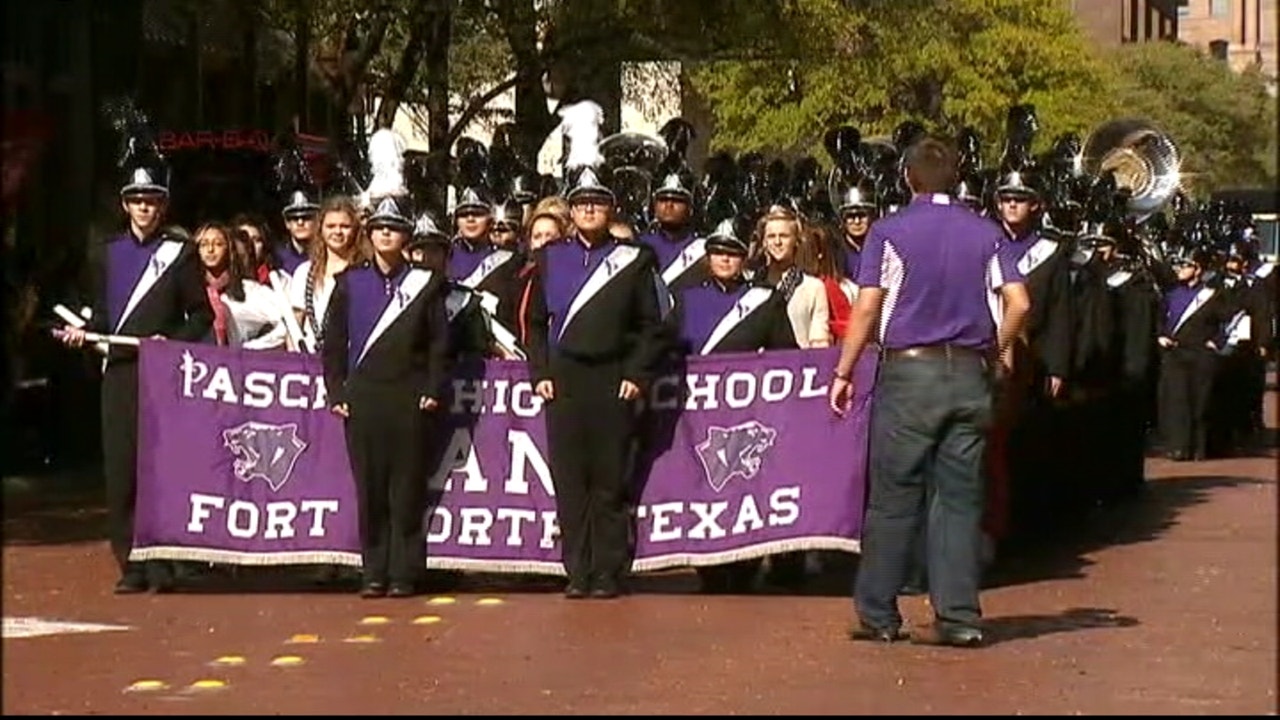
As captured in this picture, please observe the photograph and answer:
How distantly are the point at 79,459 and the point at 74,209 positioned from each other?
4581 mm

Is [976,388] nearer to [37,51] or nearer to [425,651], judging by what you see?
[425,651]

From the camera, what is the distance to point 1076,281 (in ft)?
50.3

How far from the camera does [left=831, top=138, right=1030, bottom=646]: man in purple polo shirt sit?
9.99 metres

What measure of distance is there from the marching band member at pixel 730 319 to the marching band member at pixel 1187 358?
10753 millimetres

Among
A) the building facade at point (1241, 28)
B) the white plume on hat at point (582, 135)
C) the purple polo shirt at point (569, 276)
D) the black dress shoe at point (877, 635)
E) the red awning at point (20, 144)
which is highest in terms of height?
the building facade at point (1241, 28)

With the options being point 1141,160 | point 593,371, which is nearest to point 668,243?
point 593,371

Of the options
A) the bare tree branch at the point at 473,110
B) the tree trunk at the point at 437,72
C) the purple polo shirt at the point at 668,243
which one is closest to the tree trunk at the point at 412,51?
the tree trunk at the point at 437,72

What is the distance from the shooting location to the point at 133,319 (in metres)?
Answer: 11.9

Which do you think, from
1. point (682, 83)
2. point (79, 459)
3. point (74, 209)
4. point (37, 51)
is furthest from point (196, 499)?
point (682, 83)

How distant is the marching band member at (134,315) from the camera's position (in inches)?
464

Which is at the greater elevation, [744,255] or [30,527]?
[744,255]

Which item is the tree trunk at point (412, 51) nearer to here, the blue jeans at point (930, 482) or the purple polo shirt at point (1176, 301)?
the purple polo shirt at point (1176, 301)

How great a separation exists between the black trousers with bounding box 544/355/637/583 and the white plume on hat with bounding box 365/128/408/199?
6.97 feet

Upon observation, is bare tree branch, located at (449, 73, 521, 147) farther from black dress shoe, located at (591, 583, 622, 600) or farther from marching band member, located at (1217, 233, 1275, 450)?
black dress shoe, located at (591, 583, 622, 600)
